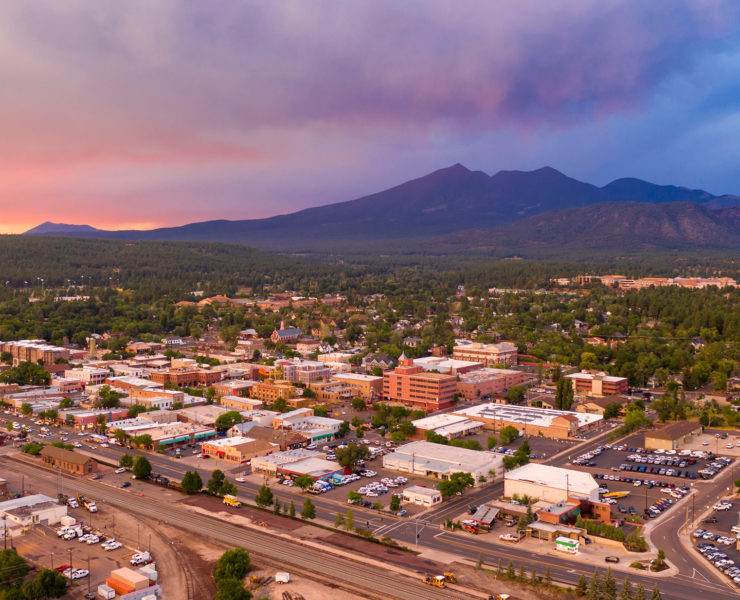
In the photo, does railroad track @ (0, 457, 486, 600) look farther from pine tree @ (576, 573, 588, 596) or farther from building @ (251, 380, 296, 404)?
building @ (251, 380, 296, 404)

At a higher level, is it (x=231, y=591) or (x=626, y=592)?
(x=231, y=591)

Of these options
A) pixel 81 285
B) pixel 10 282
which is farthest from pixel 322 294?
pixel 10 282

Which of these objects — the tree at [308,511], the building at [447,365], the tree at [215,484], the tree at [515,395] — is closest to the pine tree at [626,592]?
the tree at [308,511]

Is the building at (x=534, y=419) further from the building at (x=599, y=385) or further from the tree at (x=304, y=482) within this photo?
the tree at (x=304, y=482)

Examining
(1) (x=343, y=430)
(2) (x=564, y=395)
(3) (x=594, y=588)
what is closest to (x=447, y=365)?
(2) (x=564, y=395)

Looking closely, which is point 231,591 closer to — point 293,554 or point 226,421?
point 293,554

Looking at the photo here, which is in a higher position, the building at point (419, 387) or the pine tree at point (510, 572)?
the building at point (419, 387)
